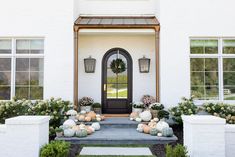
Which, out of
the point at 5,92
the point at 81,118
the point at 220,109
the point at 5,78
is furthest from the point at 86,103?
the point at 220,109

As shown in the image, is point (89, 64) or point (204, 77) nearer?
point (204, 77)

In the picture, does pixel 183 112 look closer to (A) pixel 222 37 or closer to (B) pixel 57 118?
(A) pixel 222 37

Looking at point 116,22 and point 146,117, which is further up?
point 116,22

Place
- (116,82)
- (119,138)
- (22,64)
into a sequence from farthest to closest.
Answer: (116,82) < (22,64) < (119,138)

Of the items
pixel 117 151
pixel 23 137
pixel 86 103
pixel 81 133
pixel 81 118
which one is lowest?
pixel 117 151

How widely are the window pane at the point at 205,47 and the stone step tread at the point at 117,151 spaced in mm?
4419

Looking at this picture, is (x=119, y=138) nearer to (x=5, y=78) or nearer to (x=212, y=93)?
(x=212, y=93)

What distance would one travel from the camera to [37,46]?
870 centimetres

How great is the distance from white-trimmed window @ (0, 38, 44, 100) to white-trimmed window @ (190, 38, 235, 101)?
5.60 metres

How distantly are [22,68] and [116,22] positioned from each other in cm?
389

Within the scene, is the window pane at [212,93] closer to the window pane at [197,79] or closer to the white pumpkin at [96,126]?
the window pane at [197,79]

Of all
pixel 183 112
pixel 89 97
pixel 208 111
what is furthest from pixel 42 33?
pixel 208 111

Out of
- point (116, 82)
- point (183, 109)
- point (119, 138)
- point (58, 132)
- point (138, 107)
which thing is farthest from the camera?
point (116, 82)

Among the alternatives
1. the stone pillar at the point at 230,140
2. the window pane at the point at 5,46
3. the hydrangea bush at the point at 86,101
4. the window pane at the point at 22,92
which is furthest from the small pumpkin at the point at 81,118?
the stone pillar at the point at 230,140
